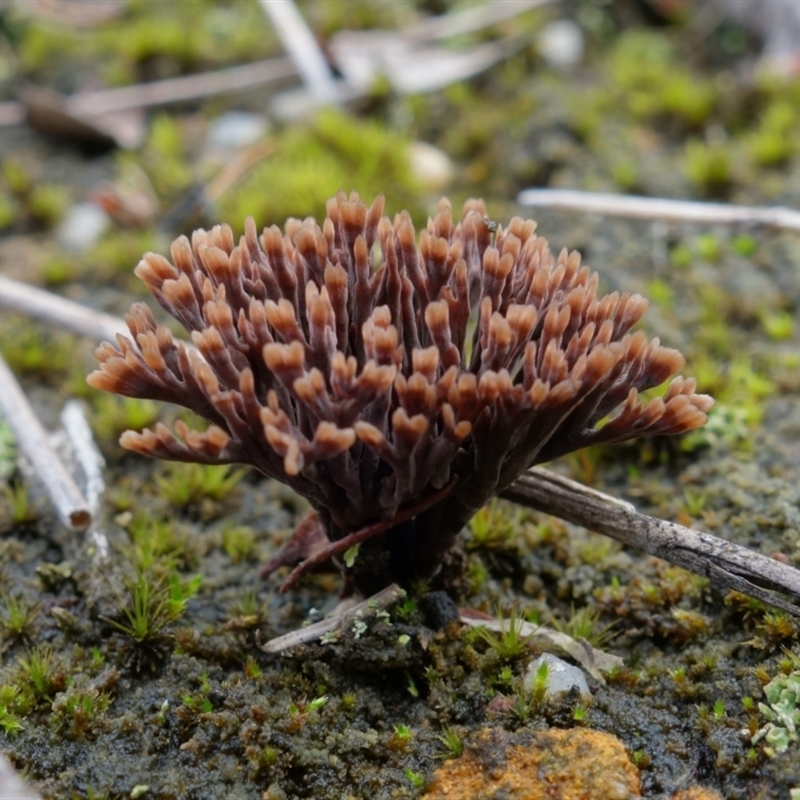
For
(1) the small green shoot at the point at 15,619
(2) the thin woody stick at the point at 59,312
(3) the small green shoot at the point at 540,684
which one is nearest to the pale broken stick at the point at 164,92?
(2) the thin woody stick at the point at 59,312

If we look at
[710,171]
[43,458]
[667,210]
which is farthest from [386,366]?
[710,171]

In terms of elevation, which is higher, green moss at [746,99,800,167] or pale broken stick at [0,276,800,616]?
green moss at [746,99,800,167]

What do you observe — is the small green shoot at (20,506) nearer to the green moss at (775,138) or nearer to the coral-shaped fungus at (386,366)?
the coral-shaped fungus at (386,366)

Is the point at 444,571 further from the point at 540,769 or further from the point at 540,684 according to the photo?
the point at 540,769

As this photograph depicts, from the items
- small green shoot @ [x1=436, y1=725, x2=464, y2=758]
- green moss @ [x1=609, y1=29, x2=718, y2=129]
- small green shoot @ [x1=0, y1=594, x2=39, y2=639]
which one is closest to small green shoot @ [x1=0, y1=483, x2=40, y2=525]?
small green shoot @ [x1=0, y1=594, x2=39, y2=639]

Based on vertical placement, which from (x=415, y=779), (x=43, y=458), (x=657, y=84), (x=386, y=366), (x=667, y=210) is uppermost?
(x=657, y=84)

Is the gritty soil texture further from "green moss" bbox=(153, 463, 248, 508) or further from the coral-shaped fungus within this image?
the coral-shaped fungus
